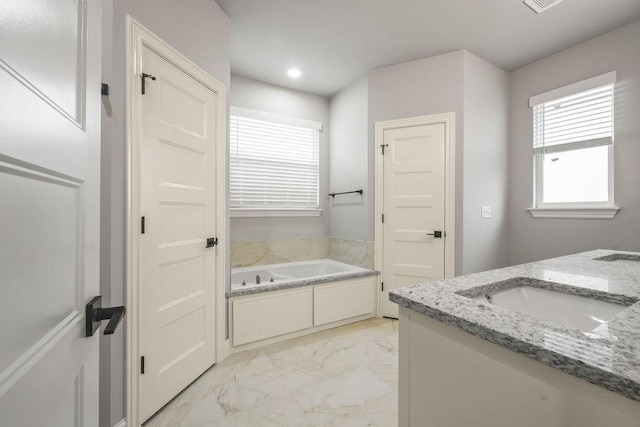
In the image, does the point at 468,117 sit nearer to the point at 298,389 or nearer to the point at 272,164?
the point at 272,164

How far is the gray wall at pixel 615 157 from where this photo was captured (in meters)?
2.20

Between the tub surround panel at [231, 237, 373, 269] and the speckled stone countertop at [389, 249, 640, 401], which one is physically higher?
the speckled stone countertop at [389, 249, 640, 401]

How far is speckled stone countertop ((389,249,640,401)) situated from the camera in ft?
1.44

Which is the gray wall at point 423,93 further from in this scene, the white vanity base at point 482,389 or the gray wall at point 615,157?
the white vanity base at point 482,389

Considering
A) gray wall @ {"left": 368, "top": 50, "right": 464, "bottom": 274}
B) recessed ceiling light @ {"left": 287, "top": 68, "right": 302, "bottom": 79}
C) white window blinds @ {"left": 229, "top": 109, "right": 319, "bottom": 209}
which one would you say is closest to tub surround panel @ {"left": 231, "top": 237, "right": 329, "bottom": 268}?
white window blinds @ {"left": 229, "top": 109, "right": 319, "bottom": 209}

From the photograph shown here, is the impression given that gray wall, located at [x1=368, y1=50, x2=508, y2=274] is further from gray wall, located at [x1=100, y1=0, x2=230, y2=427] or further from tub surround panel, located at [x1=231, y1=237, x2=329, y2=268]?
gray wall, located at [x1=100, y1=0, x2=230, y2=427]

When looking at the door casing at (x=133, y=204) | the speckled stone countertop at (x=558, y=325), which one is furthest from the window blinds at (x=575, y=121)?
the door casing at (x=133, y=204)

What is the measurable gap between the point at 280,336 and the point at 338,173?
2051 mm

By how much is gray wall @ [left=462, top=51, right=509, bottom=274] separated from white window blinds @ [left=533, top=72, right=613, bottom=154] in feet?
1.02

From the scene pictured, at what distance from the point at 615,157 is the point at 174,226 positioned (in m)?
3.57

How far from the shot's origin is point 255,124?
10.3ft

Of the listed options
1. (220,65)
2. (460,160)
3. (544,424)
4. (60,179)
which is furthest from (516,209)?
(60,179)

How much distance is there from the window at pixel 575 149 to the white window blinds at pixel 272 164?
8.14 ft

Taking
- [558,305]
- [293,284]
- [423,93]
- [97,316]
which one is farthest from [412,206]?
[97,316]
